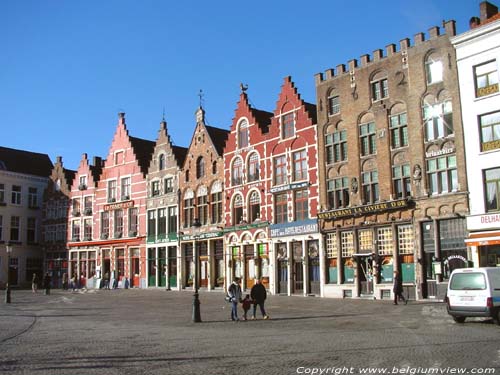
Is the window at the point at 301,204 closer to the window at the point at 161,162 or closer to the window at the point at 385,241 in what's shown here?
the window at the point at 385,241

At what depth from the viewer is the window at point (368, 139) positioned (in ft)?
112

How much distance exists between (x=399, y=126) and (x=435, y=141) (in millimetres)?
2654

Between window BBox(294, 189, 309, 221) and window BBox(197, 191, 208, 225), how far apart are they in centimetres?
1018

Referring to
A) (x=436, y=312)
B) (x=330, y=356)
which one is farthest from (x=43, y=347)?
(x=436, y=312)

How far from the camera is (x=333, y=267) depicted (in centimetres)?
3559

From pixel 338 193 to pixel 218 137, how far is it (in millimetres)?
15255

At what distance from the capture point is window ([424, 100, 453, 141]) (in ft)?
99.9

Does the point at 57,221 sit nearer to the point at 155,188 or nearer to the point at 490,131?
the point at 155,188

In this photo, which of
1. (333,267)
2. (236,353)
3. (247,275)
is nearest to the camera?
(236,353)

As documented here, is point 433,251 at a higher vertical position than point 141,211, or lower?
lower

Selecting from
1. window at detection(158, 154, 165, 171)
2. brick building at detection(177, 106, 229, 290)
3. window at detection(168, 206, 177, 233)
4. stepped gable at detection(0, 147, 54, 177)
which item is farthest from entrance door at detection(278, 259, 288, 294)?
stepped gable at detection(0, 147, 54, 177)

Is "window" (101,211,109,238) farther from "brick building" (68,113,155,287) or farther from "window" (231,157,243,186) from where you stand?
"window" (231,157,243,186)

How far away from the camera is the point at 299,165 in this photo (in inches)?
1517

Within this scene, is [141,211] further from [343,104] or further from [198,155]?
[343,104]
